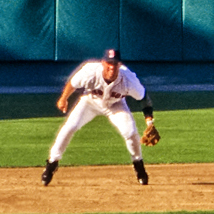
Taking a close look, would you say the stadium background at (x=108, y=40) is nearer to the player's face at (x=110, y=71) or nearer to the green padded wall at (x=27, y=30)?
the green padded wall at (x=27, y=30)

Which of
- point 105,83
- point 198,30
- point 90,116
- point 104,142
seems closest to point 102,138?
point 104,142

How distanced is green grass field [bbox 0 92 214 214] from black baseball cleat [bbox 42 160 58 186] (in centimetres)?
176

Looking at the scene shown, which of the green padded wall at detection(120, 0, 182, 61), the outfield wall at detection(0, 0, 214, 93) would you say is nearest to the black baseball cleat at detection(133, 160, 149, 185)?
the outfield wall at detection(0, 0, 214, 93)

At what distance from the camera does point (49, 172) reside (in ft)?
30.8

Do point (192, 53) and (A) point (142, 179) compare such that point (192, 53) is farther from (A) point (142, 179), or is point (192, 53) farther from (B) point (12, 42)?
(A) point (142, 179)

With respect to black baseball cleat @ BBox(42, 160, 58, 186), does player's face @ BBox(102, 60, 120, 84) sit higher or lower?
higher

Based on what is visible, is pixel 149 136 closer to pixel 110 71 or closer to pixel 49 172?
pixel 110 71

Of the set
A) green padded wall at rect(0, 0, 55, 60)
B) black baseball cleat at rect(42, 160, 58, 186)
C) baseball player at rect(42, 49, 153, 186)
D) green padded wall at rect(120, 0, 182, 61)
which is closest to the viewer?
baseball player at rect(42, 49, 153, 186)

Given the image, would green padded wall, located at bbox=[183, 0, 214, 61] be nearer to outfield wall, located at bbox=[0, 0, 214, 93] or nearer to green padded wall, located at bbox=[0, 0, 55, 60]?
outfield wall, located at bbox=[0, 0, 214, 93]

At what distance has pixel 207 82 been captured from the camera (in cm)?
2239

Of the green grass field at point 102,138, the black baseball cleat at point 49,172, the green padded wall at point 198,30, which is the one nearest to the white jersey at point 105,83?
the black baseball cleat at point 49,172

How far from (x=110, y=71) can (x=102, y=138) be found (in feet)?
16.5

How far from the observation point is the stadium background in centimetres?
2144

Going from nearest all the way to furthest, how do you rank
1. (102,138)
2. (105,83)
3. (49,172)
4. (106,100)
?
1. (105,83)
2. (106,100)
3. (49,172)
4. (102,138)
